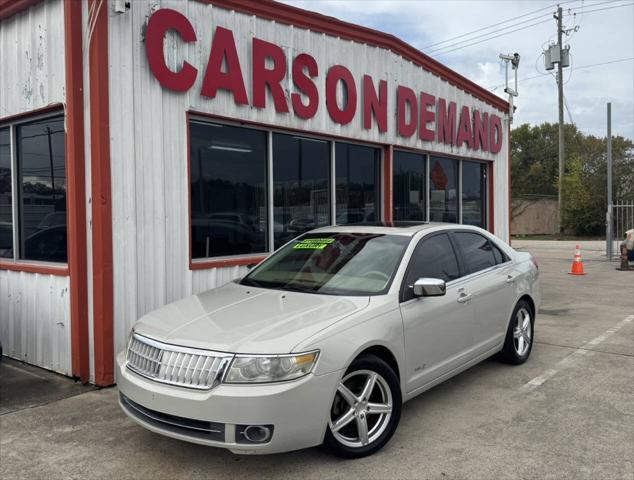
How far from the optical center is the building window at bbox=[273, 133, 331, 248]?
7590mm

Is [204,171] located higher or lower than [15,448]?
higher

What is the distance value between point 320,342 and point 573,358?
4070 mm

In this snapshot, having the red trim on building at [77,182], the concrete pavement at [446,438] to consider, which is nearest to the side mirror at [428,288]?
the concrete pavement at [446,438]

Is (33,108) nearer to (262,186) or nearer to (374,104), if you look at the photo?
(262,186)

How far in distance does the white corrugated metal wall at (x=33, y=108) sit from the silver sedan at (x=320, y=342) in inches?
82.9

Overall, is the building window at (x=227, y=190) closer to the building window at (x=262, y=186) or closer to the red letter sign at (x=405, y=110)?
the building window at (x=262, y=186)

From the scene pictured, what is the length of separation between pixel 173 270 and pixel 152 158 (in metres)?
1.21

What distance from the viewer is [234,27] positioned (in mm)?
6762

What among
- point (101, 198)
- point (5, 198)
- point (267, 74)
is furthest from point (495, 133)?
point (5, 198)

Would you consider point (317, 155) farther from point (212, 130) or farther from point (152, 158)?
point (152, 158)

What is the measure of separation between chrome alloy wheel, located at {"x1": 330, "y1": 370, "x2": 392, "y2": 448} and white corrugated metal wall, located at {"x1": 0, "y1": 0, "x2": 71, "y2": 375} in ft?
11.0

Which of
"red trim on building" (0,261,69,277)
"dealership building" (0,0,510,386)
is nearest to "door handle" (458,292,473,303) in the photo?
"dealership building" (0,0,510,386)

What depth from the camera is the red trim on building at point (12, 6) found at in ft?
19.8

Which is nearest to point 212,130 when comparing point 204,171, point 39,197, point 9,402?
point 204,171
